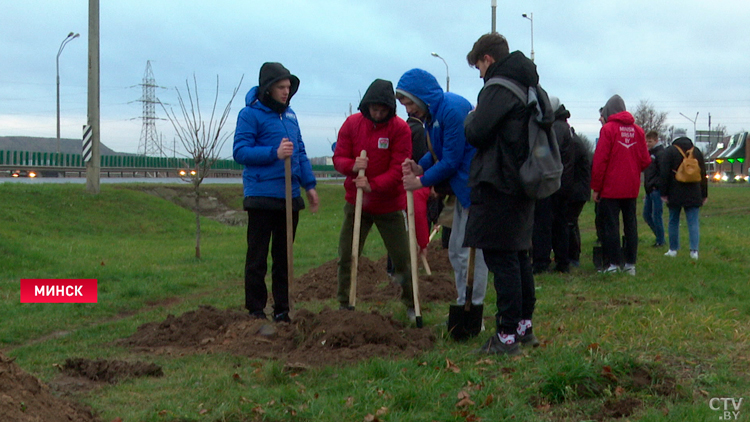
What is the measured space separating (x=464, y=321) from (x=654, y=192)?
8.24 meters

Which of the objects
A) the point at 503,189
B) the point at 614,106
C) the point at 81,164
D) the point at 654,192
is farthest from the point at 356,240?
the point at 81,164

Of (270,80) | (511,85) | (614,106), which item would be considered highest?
(614,106)

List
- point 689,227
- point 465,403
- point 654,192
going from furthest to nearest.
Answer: point 654,192 → point 689,227 → point 465,403

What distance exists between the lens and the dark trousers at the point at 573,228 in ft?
30.9

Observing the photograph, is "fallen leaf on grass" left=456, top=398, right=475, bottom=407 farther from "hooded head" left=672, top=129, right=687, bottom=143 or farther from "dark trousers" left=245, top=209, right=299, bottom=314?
"hooded head" left=672, top=129, right=687, bottom=143

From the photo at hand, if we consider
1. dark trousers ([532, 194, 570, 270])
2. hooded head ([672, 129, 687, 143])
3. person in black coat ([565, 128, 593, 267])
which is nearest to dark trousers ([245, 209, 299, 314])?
dark trousers ([532, 194, 570, 270])

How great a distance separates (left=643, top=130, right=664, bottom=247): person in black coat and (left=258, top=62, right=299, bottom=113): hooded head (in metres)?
7.54

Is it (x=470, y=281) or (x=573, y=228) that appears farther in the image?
(x=573, y=228)

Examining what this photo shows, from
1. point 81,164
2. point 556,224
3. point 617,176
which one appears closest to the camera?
point 617,176

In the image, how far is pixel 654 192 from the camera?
12461 millimetres

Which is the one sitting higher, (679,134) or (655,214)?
(679,134)

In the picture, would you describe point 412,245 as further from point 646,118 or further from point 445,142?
point 646,118

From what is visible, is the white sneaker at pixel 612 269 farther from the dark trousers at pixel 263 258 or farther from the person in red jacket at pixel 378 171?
the dark trousers at pixel 263 258

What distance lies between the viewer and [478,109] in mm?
4680
